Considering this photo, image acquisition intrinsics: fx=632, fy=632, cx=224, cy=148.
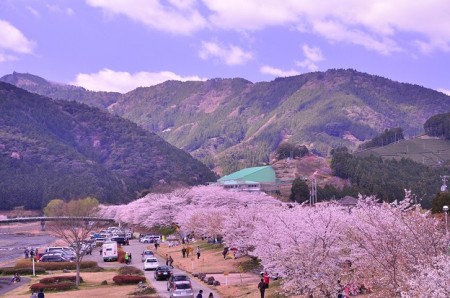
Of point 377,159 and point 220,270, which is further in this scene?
point 377,159

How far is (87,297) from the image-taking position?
128 feet

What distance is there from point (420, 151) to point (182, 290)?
6248 inches

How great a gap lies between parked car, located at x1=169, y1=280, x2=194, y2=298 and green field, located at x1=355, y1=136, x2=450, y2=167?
446 feet

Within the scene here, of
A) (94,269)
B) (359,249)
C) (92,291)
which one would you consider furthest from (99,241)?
(359,249)

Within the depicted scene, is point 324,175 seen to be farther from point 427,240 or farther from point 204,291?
point 427,240

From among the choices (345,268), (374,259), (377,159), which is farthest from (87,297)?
(377,159)

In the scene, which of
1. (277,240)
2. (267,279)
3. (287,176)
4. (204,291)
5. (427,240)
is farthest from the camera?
(287,176)

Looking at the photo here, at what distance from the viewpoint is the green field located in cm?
17038

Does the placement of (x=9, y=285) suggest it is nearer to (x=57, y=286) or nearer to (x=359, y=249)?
(x=57, y=286)

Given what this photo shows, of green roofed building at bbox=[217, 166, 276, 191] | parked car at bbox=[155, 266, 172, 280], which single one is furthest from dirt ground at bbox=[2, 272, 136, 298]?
green roofed building at bbox=[217, 166, 276, 191]

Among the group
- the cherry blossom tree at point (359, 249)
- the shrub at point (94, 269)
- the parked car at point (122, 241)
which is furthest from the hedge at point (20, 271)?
the parked car at point (122, 241)

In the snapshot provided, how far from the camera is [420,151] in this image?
7205 inches

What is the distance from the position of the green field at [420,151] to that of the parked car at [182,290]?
135997 mm

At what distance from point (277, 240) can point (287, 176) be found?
122 meters
